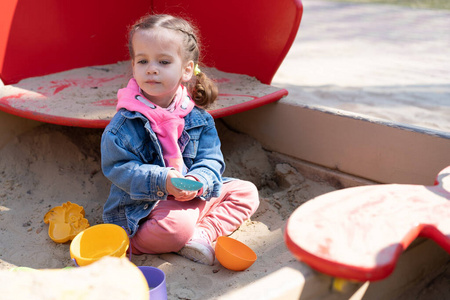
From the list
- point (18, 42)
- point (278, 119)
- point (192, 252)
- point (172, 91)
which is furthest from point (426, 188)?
point (18, 42)

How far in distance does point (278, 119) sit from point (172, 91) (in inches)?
27.3

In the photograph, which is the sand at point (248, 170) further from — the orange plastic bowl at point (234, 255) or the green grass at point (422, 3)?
the green grass at point (422, 3)

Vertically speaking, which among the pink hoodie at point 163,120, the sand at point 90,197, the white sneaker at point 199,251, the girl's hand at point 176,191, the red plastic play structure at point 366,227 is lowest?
the sand at point 90,197

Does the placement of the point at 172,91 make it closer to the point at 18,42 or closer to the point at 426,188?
the point at 426,188

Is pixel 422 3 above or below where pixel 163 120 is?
below

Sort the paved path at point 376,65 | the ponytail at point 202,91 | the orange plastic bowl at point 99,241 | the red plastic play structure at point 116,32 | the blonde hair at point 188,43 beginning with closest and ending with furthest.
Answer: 1. the orange plastic bowl at point 99,241
2. the blonde hair at point 188,43
3. the ponytail at point 202,91
4. the red plastic play structure at point 116,32
5. the paved path at point 376,65

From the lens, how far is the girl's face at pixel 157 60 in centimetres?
140

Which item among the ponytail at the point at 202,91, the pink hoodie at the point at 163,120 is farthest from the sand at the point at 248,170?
the ponytail at the point at 202,91

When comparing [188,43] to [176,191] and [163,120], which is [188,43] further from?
Result: [176,191]

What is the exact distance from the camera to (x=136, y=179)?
136cm

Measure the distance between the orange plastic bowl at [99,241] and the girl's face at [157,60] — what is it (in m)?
0.40

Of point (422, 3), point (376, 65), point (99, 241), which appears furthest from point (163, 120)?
point (422, 3)

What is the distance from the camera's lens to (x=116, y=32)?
97.4 inches

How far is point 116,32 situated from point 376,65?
1849 mm
